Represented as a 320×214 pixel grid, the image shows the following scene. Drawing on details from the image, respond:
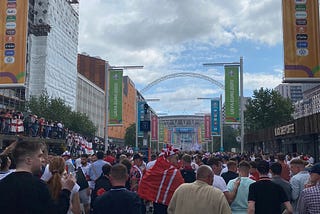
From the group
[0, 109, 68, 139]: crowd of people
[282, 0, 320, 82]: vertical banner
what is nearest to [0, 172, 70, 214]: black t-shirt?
[282, 0, 320, 82]: vertical banner

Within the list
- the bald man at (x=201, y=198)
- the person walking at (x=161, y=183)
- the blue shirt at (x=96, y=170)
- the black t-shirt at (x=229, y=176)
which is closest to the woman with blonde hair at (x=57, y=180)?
the bald man at (x=201, y=198)

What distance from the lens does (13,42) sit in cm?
1441

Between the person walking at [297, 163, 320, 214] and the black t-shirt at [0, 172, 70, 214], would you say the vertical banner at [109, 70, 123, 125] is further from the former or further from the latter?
the black t-shirt at [0, 172, 70, 214]

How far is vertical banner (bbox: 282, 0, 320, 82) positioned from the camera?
12359 mm

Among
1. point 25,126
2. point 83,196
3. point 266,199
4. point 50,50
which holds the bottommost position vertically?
point 83,196

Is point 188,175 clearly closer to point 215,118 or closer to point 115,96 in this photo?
point 115,96

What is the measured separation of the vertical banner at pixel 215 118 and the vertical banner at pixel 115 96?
15.1 metres

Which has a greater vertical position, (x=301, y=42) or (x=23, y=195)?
(x=301, y=42)

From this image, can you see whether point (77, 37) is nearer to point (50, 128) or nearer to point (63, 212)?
point (50, 128)

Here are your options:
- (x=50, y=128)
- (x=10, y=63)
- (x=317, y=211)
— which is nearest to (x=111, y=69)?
(x=50, y=128)

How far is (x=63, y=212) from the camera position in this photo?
3.71 metres

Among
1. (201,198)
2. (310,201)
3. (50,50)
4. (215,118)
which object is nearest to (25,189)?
(201,198)

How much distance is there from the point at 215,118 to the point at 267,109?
24.7ft

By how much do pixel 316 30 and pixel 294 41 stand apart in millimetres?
819
